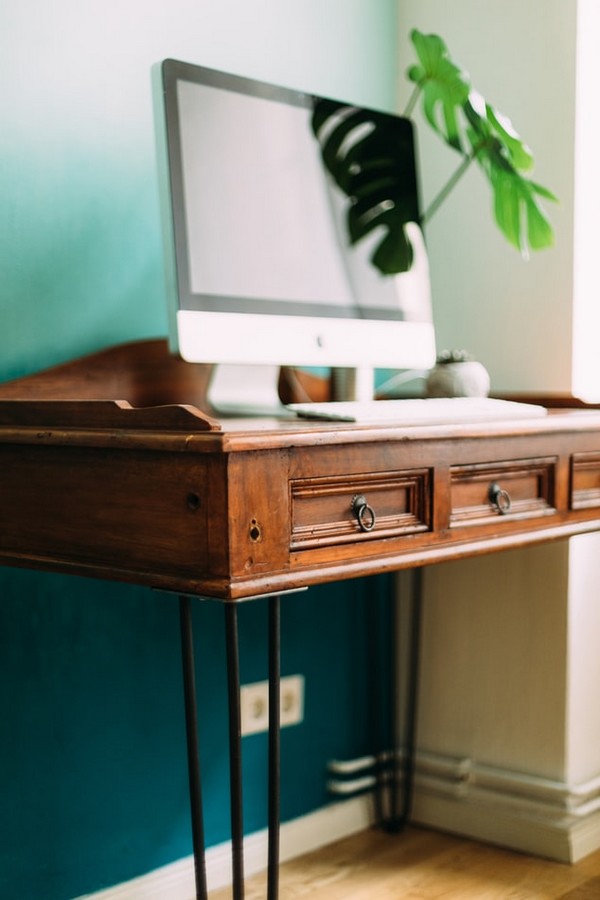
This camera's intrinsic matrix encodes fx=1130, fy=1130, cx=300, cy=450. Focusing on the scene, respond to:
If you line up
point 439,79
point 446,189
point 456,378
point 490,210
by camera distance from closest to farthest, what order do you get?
1. point 456,378
2. point 439,79
3. point 446,189
4. point 490,210

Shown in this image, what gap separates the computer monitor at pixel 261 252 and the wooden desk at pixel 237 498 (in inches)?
9.2

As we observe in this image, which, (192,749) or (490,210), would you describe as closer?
(192,749)

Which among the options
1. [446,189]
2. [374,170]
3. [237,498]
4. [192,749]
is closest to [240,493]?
[237,498]

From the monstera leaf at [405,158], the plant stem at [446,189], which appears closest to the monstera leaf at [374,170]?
the monstera leaf at [405,158]

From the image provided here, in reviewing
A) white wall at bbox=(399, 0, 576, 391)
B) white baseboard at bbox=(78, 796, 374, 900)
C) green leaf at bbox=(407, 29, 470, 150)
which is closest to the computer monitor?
green leaf at bbox=(407, 29, 470, 150)

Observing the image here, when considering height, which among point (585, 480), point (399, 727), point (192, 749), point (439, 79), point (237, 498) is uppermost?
point (439, 79)

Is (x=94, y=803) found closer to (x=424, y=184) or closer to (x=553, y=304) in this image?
(x=553, y=304)

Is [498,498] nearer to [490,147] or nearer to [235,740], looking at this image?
[235,740]

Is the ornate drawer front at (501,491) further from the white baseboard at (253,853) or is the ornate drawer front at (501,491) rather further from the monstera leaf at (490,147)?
the white baseboard at (253,853)

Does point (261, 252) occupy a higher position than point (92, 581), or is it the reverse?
point (261, 252)

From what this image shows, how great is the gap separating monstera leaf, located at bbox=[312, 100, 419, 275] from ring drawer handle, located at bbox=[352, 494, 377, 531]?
23.8 inches

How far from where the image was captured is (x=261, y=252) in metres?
1.65

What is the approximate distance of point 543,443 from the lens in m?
1.68

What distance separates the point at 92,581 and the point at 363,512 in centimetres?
57
